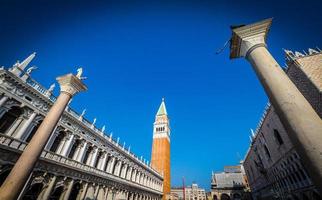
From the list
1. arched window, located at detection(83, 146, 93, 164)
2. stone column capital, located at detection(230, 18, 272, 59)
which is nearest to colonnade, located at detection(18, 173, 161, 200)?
arched window, located at detection(83, 146, 93, 164)

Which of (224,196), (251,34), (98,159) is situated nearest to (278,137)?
(251,34)

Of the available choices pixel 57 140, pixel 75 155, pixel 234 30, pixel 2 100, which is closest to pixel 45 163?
pixel 57 140

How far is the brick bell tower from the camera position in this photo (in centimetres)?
5331

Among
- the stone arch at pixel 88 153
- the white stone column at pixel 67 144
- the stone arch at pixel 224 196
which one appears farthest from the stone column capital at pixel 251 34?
the stone arch at pixel 224 196

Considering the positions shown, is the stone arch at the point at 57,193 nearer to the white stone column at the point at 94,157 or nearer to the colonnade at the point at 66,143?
the colonnade at the point at 66,143

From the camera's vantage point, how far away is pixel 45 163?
46.6ft

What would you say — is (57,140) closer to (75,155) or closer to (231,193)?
(75,155)

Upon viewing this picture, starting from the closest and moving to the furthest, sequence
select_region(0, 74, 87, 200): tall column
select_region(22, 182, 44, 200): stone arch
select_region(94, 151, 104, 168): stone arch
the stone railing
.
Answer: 1. select_region(0, 74, 87, 200): tall column
2. the stone railing
3. select_region(22, 182, 44, 200): stone arch
4. select_region(94, 151, 104, 168): stone arch

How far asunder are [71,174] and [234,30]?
63.1 feet

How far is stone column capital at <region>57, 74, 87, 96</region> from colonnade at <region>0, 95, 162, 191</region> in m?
9.61

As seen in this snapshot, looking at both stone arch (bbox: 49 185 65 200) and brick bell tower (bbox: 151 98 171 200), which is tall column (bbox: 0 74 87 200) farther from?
brick bell tower (bbox: 151 98 171 200)

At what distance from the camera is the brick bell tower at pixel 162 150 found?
53.3m

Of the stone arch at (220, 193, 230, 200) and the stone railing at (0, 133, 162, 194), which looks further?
the stone arch at (220, 193, 230, 200)

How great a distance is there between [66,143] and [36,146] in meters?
14.0
